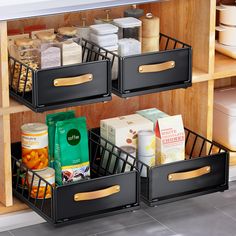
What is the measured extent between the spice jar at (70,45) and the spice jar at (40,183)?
0.39 meters

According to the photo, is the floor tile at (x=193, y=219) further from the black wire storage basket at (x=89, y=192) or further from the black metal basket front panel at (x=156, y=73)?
the black metal basket front panel at (x=156, y=73)

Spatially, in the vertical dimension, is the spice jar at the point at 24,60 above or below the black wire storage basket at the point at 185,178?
above

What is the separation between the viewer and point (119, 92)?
3.29 metres

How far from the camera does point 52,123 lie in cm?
339

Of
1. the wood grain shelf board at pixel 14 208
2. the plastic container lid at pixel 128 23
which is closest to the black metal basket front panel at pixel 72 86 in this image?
the plastic container lid at pixel 128 23

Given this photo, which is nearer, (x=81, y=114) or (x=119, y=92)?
(x=119, y=92)

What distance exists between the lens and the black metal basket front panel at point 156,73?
3275 mm

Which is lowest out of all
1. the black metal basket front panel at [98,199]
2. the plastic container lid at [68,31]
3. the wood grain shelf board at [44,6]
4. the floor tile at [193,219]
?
the floor tile at [193,219]

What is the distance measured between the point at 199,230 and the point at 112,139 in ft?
A: 1.50

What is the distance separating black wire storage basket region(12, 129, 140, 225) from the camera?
3.15 metres

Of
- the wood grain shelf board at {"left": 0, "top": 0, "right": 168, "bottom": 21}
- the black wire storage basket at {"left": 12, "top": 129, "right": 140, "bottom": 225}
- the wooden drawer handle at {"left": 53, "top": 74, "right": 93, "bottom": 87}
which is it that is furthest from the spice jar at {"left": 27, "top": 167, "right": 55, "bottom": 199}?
the wood grain shelf board at {"left": 0, "top": 0, "right": 168, "bottom": 21}

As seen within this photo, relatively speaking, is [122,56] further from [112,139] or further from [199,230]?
Result: [199,230]

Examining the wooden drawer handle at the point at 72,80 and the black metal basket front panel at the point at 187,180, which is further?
the black metal basket front panel at the point at 187,180

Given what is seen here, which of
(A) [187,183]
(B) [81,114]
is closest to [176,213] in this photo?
(A) [187,183]
